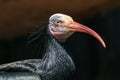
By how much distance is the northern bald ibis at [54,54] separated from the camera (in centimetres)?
595

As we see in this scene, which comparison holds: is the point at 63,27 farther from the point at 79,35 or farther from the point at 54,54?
the point at 79,35

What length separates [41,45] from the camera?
618 cm

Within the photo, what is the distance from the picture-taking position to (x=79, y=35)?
422 inches

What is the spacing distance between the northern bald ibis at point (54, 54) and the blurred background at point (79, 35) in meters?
3.48

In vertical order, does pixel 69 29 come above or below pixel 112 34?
above

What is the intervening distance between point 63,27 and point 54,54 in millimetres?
201

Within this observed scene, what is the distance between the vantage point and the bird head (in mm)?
6059

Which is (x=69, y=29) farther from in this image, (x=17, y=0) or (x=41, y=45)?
(x=17, y=0)

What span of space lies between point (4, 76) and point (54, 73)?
0.37 meters

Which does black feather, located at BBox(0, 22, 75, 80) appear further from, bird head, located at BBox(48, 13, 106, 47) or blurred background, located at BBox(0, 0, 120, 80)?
blurred background, located at BBox(0, 0, 120, 80)

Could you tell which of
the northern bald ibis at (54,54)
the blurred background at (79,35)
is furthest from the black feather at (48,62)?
the blurred background at (79,35)

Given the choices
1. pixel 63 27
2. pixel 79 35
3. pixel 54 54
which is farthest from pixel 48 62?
pixel 79 35

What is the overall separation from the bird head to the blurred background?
11.5 ft

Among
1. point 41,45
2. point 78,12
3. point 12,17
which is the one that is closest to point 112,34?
point 78,12
